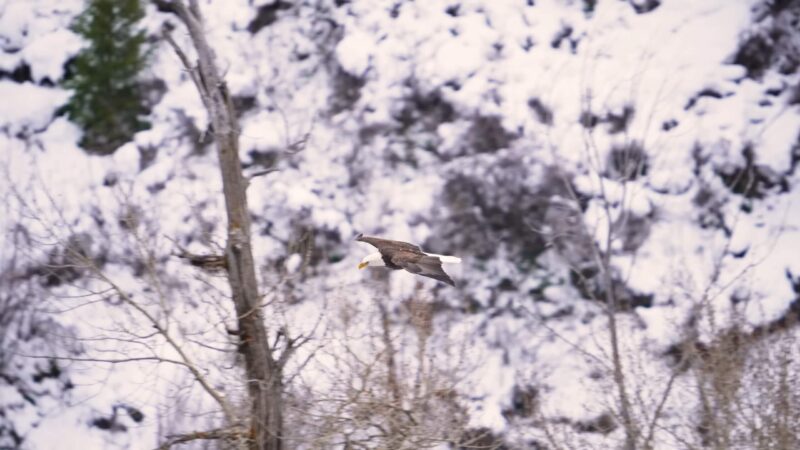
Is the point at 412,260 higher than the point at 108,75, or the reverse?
the point at 108,75

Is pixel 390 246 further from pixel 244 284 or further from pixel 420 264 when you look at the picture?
pixel 244 284

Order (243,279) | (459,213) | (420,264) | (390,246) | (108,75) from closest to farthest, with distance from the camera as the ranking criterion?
1. (420,264)
2. (390,246)
3. (243,279)
4. (459,213)
5. (108,75)

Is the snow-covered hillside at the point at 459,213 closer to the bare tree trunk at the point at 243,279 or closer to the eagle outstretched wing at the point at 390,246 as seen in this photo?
the bare tree trunk at the point at 243,279

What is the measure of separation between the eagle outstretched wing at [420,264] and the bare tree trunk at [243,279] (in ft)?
5.48

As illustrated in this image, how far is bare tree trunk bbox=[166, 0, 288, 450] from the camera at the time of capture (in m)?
9.01

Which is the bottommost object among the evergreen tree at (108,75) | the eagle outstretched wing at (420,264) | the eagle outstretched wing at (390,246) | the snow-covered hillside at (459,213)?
the eagle outstretched wing at (420,264)

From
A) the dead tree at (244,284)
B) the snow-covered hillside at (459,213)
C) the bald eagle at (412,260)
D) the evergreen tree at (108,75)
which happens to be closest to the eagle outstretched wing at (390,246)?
the bald eagle at (412,260)

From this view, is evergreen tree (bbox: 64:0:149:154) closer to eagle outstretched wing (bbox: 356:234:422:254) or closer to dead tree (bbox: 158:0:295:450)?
dead tree (bbox: 158:0:295:450)

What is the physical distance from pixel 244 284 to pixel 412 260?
199 centimetres

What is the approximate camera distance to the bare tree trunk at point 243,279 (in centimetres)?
901

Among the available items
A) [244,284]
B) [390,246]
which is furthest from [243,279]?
[390,246]

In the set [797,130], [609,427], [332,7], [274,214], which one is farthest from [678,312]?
[332,7]

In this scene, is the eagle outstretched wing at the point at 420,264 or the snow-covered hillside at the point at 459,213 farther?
the snow-covered hillside at the point at 459,213

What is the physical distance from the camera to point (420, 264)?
7645 millimetres
